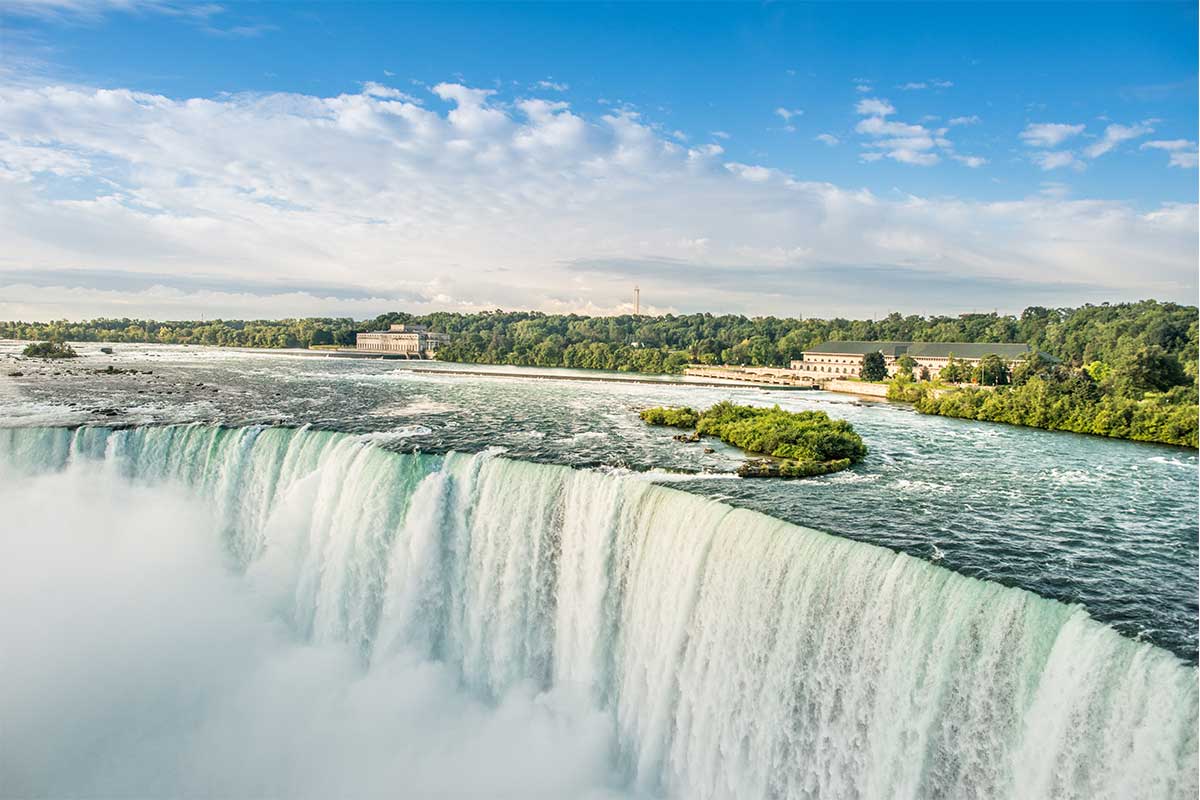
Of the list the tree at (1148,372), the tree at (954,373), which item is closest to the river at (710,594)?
the tree at (1148,372)

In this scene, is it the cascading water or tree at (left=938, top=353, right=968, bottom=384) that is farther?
tree at (left=938, top=353, right=968, bottom=384)

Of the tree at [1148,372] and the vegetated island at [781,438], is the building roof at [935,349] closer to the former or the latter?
the tree at [1148,372]

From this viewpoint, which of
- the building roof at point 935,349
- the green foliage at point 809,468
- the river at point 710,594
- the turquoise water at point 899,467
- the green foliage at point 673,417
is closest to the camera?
the river at point 710,594

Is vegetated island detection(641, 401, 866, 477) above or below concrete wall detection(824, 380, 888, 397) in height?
below

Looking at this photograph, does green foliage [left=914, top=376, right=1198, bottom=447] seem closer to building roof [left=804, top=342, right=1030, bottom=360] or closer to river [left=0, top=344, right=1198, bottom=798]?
river [left=0, top=344, right=1198, bottom=798]

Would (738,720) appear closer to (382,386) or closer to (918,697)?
(918,697)

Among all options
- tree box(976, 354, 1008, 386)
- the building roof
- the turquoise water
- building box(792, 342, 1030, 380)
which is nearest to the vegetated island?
the turquoise water

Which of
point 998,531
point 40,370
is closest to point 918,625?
point 998,531
